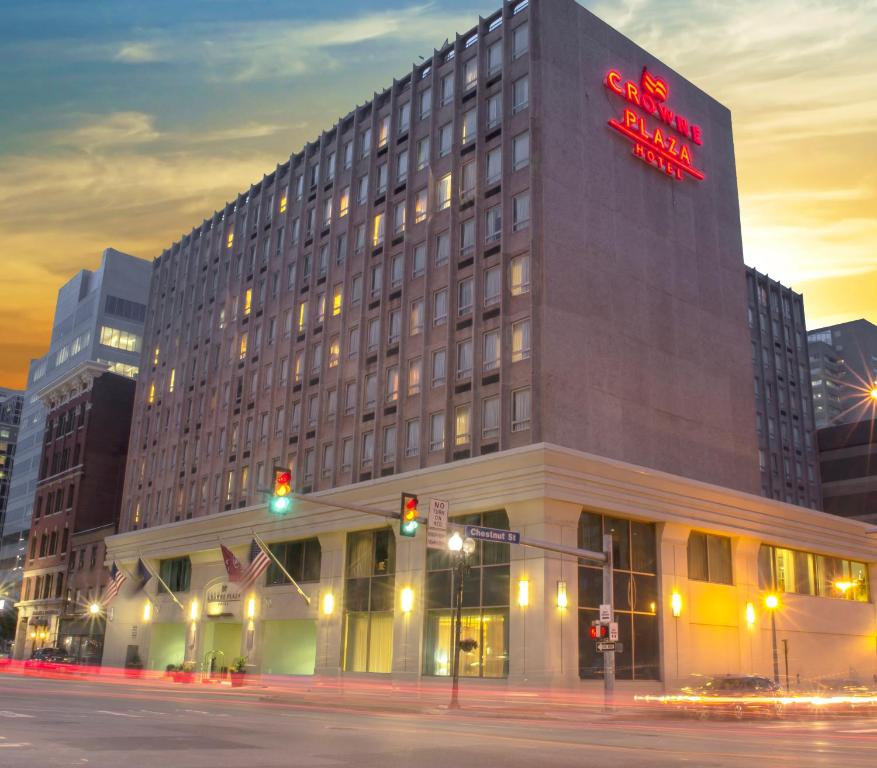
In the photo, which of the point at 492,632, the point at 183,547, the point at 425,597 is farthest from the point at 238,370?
the point at 492,632

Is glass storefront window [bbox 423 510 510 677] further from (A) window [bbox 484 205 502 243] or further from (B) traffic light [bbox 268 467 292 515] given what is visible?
(B) traffic light [bbox 268 467 292 515]

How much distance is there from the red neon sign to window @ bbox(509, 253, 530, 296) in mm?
10860

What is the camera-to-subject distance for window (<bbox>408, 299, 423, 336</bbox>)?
51.0 metres

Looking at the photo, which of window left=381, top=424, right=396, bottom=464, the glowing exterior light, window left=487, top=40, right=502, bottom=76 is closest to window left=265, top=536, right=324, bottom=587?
window left=381, top=424, right=396, bottom=464

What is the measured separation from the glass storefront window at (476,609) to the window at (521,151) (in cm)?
1811

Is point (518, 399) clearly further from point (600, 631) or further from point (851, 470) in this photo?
point (851, 470)

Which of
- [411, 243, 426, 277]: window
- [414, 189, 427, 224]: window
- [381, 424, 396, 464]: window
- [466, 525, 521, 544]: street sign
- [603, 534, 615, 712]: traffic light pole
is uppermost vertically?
[414, 189, 427, 224]: window

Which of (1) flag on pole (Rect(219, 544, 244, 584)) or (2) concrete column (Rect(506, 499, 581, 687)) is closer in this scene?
(2) concrete column (Rect(506, 499, 581, 687))

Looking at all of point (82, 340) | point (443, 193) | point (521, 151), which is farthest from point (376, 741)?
point (82, 340)

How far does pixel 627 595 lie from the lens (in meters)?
42.3

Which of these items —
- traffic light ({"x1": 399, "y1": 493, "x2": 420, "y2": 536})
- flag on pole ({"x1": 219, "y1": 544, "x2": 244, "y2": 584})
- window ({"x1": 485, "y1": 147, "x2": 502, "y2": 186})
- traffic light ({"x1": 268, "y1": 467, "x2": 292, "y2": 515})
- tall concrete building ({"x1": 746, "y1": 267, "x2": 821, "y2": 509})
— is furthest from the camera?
tall concrete building ({"x1": 746, "y1": 267, "x2": 821, "y2": 509})

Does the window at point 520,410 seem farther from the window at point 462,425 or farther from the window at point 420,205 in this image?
the window at point 420,205

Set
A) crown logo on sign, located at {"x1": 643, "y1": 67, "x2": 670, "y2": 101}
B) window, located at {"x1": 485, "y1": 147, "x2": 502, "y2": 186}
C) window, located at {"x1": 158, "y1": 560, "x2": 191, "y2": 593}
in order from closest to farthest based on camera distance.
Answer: window, located at {"x1": 485, "y1": 147, "x2": 502, "y2": 186} < crown logo on sign, located at {"x1": 643, "y1": 67, "x2": 670, "y2": 101} < window, located at {"x1": 158, "y1": 560, "x2": 191, "y2": 593}

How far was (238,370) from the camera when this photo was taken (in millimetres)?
66938
